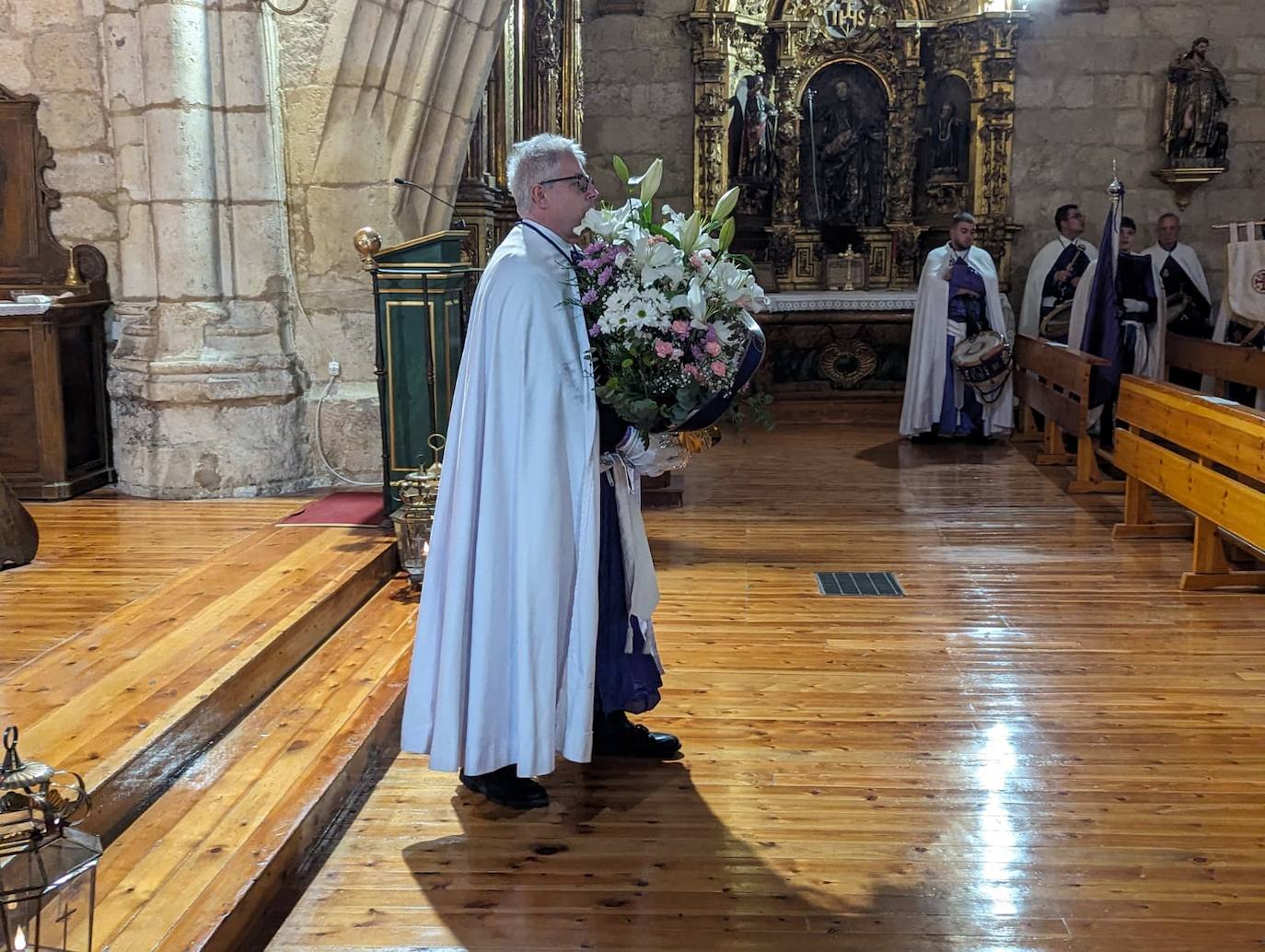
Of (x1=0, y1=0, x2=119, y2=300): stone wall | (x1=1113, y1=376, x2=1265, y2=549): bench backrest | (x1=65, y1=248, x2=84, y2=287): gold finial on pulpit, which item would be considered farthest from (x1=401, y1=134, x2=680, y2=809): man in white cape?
(x1=0, y1=0, x2=119, y2=300): stone wall

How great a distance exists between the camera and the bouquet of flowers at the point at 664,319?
128 inches

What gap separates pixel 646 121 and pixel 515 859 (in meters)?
9.91

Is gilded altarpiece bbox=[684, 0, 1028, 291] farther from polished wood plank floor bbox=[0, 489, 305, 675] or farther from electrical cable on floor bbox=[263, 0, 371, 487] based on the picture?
polished wood plank floor bbox=[0, 489, 305, 675]

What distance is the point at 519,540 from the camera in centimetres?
327

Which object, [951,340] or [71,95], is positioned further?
[951,340]

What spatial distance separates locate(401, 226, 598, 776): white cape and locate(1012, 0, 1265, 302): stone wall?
9.63m

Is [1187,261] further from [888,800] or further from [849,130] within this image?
[888,800]

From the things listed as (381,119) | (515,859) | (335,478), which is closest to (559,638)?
(515,859)

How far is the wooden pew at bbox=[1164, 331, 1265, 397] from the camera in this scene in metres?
8.56

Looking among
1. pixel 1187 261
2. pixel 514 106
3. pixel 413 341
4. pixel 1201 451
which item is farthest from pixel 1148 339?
pixel 413 341

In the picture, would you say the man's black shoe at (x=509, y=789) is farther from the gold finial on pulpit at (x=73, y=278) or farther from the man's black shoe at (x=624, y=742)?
the gold finial on pulpit at (x=73, y=278)

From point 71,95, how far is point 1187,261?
8754mm

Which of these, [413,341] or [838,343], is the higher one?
[413,341]

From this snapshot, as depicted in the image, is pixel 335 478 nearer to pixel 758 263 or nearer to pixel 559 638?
pixel 559 638
